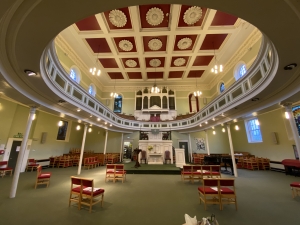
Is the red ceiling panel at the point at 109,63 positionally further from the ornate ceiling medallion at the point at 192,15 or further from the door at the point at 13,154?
the door at the point at 13,154

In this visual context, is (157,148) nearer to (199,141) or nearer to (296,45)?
(199,141)

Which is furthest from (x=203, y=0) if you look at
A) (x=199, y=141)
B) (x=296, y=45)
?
(x=199, y=141)

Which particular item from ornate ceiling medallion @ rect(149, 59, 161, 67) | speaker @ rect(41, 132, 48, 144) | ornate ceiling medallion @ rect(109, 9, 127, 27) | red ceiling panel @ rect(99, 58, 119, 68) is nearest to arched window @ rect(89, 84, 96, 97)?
red ceiling panel @ rect(99, 58, 119, 68)

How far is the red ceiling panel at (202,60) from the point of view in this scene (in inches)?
459

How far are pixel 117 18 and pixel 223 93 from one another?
7872 mm

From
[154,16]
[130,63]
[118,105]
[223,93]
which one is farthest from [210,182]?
[118,105]

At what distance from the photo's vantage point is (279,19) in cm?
198

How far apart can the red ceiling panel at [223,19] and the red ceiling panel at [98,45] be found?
771cm

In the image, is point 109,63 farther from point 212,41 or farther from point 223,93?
point 223,93

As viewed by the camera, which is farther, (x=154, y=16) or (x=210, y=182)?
(x=154, y=16)

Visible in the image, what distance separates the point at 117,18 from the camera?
8.09m

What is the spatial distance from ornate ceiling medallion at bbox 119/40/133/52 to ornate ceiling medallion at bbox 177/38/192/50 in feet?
12.6

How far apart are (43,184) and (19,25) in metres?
6.19

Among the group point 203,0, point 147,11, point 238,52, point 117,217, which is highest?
point 147,11
